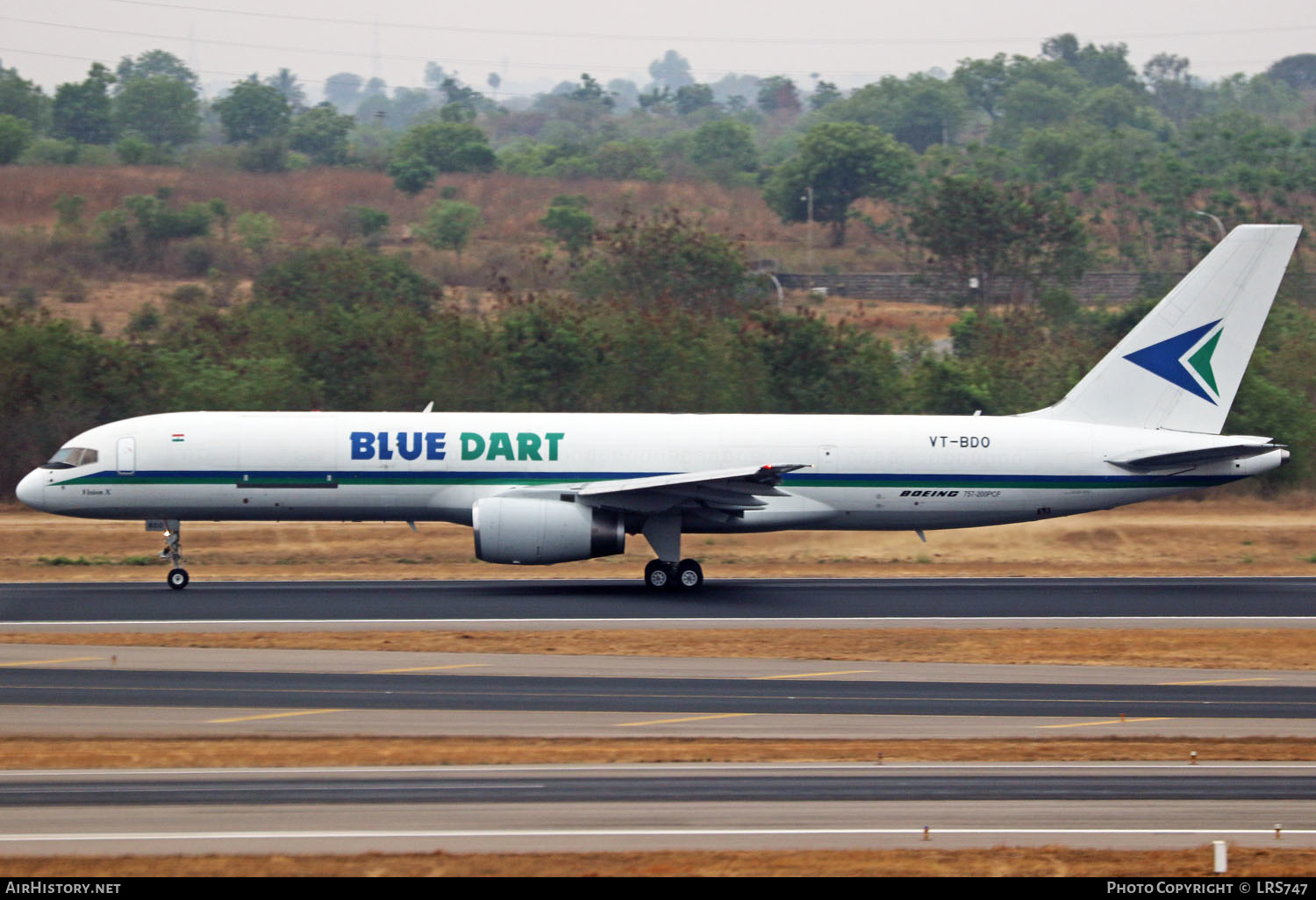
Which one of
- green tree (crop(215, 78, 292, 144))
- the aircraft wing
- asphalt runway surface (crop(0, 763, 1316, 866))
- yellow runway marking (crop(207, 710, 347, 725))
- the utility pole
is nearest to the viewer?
asphalt runway surface (crop(0, 763, 1316, 866))

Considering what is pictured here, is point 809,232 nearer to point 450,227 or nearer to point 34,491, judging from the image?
point 450,227

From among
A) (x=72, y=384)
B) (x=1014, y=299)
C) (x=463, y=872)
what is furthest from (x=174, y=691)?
(x=1014, y=299)

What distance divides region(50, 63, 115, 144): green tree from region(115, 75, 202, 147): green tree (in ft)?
5.91

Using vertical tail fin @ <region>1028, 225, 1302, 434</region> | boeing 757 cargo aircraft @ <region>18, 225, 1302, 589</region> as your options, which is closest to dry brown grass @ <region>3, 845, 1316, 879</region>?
boeing 757 cargo aircraft @ <region>18, 225, 1302, 589</region>

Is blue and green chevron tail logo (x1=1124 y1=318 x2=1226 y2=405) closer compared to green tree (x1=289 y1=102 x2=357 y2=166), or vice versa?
blue and green chevron tail logo (x1=1124 y1=318 x2=1226 y2=405)

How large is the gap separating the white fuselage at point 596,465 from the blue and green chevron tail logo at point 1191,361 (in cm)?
114

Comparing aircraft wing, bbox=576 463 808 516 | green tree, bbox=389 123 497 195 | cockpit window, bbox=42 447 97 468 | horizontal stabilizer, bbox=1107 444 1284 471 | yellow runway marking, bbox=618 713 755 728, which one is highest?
green tree, bbox=389 123 497 195

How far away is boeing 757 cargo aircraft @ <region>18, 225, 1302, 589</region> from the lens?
30562mm

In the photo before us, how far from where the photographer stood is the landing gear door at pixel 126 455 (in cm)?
3058

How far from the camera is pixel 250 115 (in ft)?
460

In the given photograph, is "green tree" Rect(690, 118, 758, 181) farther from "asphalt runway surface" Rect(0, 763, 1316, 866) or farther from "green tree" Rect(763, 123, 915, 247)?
"asphalt runway surface" Rect(0, 763, 1316, 866)

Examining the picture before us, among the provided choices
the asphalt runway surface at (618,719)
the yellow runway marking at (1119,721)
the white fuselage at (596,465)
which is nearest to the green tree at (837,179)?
the white fuselage at (596,465)

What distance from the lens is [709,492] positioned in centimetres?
3028

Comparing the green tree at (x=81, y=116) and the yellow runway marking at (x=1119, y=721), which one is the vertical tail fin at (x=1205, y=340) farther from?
the green tree at (x=81, y=116)
